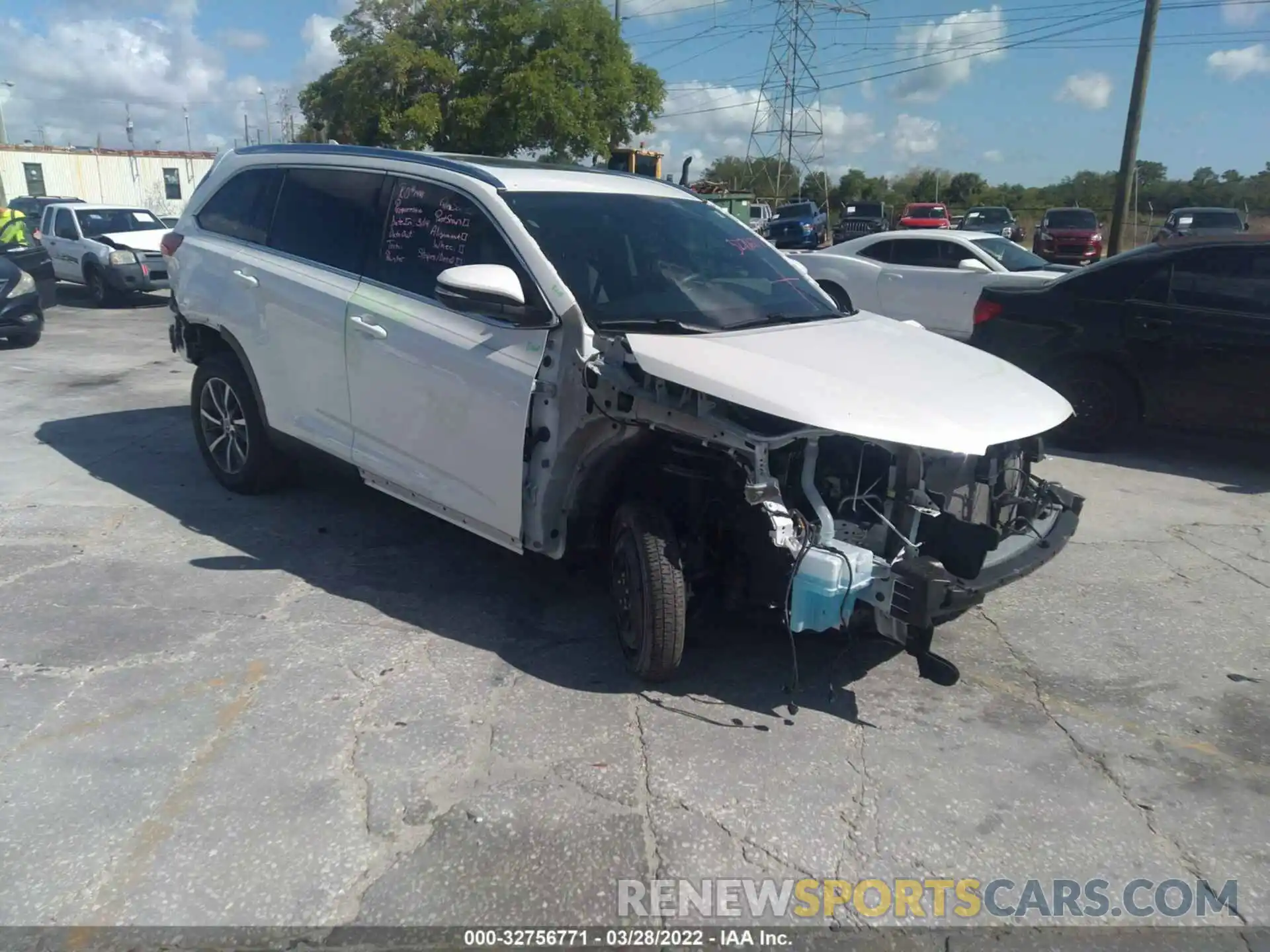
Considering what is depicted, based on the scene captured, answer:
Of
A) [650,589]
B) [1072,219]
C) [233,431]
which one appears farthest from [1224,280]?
[1072,219]

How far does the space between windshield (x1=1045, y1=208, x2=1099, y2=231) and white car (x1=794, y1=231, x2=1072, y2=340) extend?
1894 cm

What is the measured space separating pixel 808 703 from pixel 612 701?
778 mm

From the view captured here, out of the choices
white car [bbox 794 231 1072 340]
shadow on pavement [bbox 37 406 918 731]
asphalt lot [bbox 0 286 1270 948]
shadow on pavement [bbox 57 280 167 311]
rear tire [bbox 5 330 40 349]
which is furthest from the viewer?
shadow on pavement [bbox 57 280 167 311]

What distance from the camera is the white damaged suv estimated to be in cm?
354

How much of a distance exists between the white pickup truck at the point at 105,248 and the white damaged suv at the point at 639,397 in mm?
12396

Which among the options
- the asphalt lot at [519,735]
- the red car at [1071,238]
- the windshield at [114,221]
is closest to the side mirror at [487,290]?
the asphalt lot at [519,735]

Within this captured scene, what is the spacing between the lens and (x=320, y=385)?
5.10 meters

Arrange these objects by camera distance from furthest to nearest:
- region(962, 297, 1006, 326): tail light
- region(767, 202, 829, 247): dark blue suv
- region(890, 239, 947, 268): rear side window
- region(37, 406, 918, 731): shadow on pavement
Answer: region(767, 202, 829, 247): dark blue suv → region(890, 239, 947, 268): rear side window → region(962, 297, 1006, 326): tail light → region(37, 406, 918, 731): shadow on pavement

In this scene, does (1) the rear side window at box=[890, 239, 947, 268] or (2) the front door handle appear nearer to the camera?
(2) the front door handle

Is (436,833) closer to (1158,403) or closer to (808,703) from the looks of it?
(808,703)

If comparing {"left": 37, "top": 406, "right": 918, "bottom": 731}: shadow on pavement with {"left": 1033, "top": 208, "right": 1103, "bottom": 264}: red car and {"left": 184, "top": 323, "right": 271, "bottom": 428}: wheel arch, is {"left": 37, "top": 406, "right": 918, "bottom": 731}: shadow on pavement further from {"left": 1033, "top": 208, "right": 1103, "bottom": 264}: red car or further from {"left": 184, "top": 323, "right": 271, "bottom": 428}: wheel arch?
{"left": 1033, "top": 208, "right": 1103, "bottom": 264}: red car

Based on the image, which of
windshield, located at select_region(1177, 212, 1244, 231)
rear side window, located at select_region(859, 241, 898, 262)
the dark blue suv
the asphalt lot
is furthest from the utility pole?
the asphalt lot

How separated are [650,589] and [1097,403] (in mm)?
5356

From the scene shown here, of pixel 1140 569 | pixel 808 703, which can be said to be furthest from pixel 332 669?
pixel 1140 569
